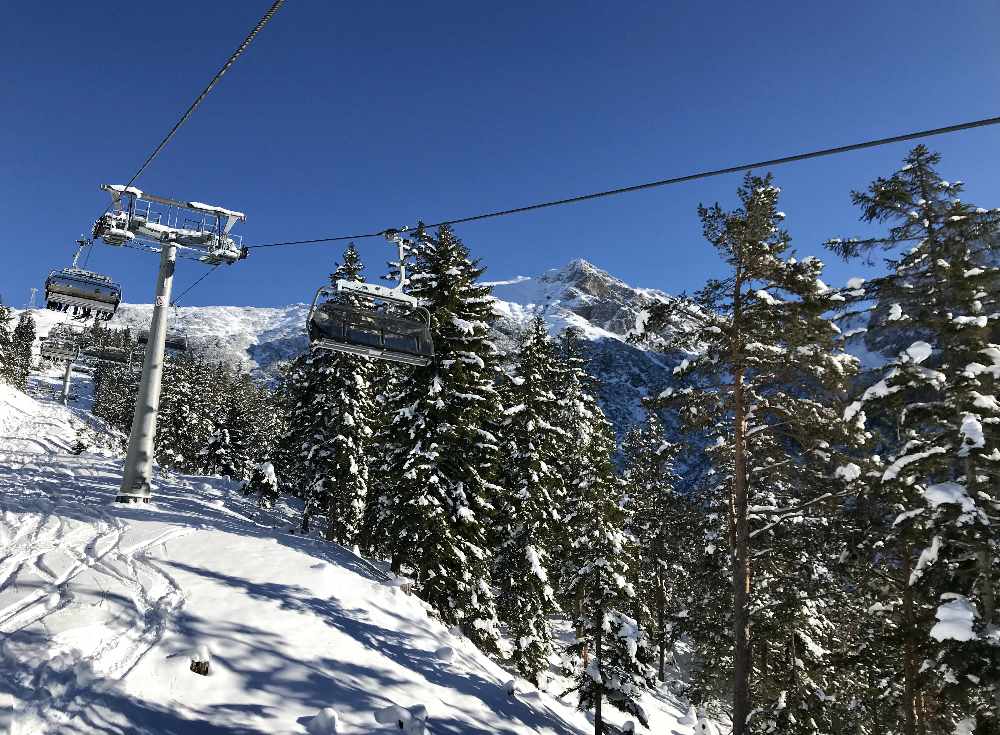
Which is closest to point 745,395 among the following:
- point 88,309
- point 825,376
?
point 825,376

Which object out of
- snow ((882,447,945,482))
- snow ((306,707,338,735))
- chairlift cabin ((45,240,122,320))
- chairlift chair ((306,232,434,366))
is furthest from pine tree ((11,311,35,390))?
snow ((882,447,945,482))

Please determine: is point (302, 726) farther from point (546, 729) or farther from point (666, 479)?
point (666, 479)

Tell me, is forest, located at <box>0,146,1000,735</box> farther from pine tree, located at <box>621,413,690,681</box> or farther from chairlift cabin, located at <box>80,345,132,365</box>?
chairlift cabin, located at <box>80,345,132,365</box>

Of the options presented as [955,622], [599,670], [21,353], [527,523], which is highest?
[21,353]

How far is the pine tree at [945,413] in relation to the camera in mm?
8758

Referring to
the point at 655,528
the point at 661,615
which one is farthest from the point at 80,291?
the point at 661,615

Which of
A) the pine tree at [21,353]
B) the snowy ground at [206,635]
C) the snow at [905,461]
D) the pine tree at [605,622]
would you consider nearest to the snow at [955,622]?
the snow at [905,461]

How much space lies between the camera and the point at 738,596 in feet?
41.7

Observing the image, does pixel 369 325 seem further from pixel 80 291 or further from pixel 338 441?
pixel 80 291

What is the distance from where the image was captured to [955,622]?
8.16m

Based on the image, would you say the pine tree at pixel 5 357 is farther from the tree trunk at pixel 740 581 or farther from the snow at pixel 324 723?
the tree trunk at pixel 740 581

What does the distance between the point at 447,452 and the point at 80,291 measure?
55.2 ft

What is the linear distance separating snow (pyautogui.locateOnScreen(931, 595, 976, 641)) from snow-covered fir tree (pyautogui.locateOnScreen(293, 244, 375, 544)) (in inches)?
764

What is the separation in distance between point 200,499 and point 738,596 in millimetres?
18340
